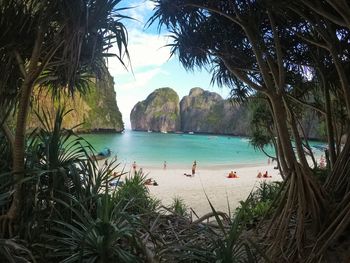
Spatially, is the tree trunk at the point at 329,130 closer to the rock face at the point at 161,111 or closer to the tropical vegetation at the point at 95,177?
the tropical vegetation at the point at 95,177

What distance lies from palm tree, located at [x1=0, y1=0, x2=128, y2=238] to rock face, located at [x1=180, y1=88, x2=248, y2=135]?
69651 mm

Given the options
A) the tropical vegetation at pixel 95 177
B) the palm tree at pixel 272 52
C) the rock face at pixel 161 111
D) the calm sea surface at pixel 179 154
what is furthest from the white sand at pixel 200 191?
the rock face at pixel 161 111

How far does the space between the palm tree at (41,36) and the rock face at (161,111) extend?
8361 cm

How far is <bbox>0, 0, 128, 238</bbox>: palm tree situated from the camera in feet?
6.57

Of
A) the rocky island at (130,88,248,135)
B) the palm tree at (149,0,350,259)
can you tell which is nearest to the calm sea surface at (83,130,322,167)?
the palm tree at (149,0,350,259)

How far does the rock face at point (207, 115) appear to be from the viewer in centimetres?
7488

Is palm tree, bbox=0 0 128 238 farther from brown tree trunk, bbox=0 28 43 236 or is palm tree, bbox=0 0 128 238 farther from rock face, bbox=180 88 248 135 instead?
rock face, bbox=180 88 248 135

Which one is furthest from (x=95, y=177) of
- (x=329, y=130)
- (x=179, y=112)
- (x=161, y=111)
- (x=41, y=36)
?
(x=179, y=112)

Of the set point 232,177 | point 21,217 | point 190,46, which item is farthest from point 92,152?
point 232,177

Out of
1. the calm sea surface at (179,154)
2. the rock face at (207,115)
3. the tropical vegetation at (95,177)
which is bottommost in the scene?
the calm sea surface at (179,154)

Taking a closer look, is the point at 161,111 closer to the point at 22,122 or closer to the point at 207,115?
the point at 207,115

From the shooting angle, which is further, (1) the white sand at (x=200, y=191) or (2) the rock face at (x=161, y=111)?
(2) the rock face at (x=161, y=111)

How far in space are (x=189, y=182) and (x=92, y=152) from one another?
46.5ft

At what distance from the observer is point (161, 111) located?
86.8 metres
